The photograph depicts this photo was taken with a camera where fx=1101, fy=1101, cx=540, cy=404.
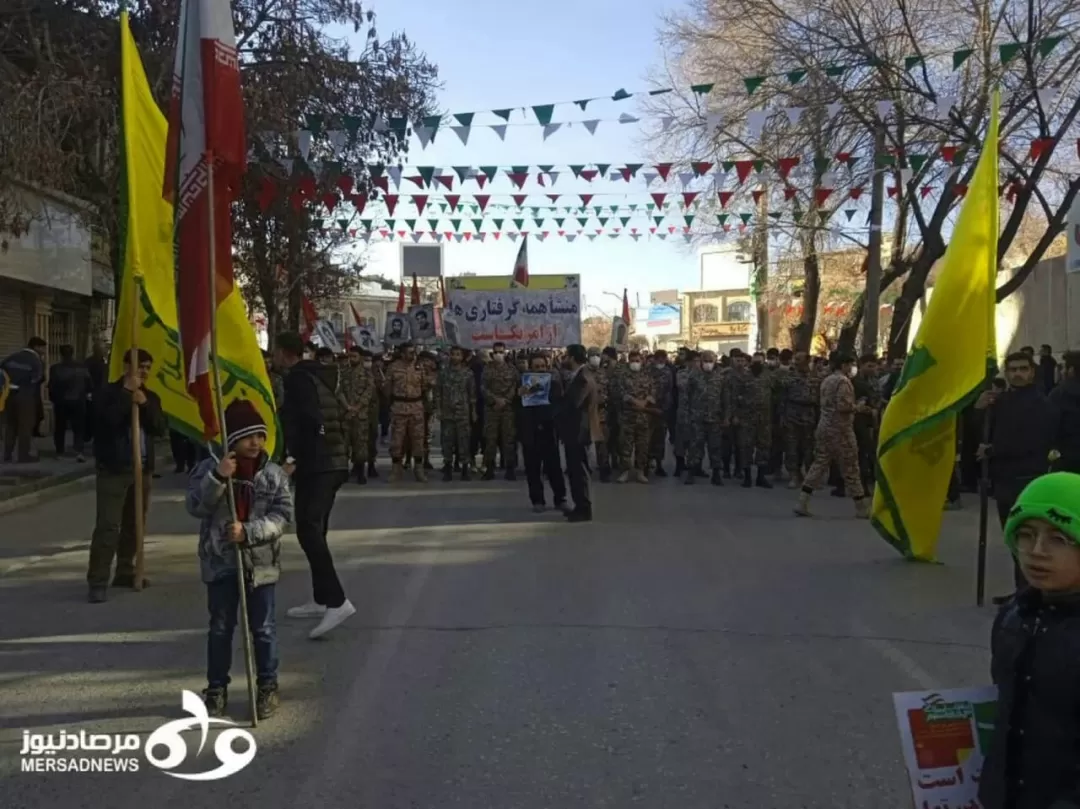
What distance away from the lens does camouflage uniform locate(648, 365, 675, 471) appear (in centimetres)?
1586

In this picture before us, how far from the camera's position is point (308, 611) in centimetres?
700

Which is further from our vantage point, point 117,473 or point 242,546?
point 117,473

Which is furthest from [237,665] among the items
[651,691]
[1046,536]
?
[1046,536]

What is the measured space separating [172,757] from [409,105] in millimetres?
16125

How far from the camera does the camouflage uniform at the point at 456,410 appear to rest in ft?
49.8

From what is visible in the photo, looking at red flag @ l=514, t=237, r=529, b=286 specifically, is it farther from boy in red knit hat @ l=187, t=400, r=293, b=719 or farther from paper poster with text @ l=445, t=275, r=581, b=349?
boy in red knit hat @ l=187, t=400, r=293, b=719

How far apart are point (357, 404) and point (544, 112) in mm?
4584

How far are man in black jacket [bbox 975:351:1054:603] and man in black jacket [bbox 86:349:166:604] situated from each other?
5897 mm

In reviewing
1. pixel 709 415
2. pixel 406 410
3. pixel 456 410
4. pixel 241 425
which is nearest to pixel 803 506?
pixel 709 415

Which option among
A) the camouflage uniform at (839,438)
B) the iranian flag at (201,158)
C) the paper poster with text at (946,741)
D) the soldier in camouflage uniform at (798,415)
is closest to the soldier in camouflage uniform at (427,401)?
the soldier in camouflage uniform at (798,415)

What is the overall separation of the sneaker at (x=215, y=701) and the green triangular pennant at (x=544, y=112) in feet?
35.3

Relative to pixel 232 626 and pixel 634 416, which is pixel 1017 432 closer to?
pixel 232 626

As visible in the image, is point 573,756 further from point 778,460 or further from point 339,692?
point 778,460

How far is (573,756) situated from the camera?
179 inches
